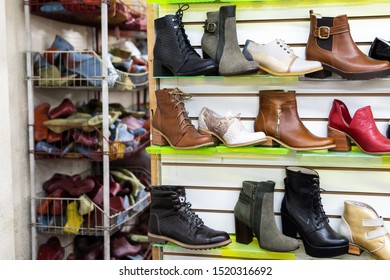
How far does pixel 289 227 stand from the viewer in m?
2.15

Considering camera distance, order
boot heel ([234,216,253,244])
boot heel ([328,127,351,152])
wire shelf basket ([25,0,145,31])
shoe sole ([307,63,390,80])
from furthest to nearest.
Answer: wire shelf basket ([25,0,145,31]) → boot heel ([234,216,253,244]) → boot heel ([328,127,351,152]) → shoe sole ([307,63,390,80])

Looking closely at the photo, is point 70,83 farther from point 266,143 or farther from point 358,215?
point 358,215

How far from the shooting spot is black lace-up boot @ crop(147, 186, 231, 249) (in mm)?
2039

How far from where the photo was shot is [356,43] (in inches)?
84.4

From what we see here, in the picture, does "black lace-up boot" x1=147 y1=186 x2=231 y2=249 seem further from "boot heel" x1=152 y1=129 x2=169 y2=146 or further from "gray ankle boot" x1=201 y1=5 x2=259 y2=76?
"gray ankle boot" x1=201 y1=5 x2=259 y2=76

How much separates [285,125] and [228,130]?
24 cm

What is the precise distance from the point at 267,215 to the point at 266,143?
1.00 ft

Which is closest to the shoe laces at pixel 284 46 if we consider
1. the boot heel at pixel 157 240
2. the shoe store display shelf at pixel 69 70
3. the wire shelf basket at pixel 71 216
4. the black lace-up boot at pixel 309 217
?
the black lace-up boot at pixel 309 217

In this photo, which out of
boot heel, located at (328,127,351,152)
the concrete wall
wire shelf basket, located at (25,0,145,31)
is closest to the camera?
boot heel, located at (328,127,351,152)

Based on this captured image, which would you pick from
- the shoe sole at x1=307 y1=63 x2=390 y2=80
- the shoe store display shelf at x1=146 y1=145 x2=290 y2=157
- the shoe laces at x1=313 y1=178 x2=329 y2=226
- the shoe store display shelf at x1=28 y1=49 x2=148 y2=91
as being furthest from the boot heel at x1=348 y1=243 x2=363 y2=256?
the shoe store display shelf at x1=28 y1=49 x2=148 y2=91

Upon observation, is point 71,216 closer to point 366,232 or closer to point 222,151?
point 222,151

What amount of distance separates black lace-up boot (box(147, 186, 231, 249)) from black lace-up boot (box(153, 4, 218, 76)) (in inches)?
20.6

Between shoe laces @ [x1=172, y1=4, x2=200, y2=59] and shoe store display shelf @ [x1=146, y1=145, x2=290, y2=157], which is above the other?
shoe laces @ [x1=172, y1=4, x2=200, y2=59]

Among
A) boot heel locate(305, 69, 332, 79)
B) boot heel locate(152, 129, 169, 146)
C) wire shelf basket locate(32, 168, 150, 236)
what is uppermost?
boot heel locate(305, 69, 332, 79)
